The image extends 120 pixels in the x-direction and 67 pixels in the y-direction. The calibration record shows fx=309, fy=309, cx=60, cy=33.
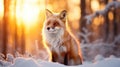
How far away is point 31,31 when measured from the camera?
11977 millimetres

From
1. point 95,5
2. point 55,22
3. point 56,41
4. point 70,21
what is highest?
point 95,5

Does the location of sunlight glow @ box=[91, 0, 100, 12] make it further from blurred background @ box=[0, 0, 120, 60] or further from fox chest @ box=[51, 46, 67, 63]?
fox chest @ box=[51, 46, 67, 63]

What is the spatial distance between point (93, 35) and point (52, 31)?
8465 millimetres

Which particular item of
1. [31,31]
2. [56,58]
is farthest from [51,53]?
[31,31]

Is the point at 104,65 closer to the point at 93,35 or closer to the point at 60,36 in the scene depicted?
the point at 60,36

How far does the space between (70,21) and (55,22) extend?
28.9 feet

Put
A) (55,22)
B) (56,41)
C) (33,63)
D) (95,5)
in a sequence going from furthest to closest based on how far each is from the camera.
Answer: (95,5) → (56,41) → (55,22) → (33,63)

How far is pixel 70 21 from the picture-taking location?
1355cm

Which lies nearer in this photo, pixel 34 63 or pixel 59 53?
pixel 34 63

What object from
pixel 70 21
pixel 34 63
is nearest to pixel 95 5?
pixel 70 21

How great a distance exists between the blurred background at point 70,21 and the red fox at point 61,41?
50.3 inches

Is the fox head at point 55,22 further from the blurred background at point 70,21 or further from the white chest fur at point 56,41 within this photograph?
the blurred background at point 70,21

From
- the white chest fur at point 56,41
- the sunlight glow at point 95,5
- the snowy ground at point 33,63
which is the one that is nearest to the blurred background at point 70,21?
the sunlight glow at point 95,5

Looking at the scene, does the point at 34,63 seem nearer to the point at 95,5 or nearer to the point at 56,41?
the point at 56,41
